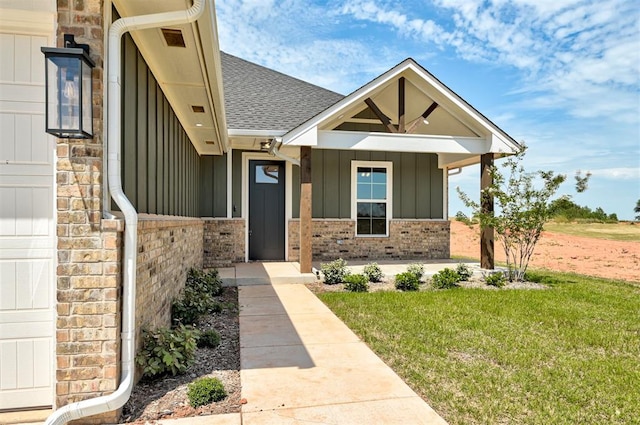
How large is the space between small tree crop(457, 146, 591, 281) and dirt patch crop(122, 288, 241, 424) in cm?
619

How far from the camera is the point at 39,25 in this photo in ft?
8.78

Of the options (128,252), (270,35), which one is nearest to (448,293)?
(128,252)

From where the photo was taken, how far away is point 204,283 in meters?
6.45

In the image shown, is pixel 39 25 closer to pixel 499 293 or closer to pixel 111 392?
pixel 111 392

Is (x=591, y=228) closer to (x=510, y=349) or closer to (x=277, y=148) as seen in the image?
(x=277, y=148)

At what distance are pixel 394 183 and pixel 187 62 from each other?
24.4ft

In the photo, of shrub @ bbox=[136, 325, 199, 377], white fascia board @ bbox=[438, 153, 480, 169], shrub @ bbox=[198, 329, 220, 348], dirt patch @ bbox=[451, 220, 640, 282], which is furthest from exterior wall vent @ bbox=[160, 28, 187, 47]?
white fascia board @ bbox=[438, 153, 480, 169]

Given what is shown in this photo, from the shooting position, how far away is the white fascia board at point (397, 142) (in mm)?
7762

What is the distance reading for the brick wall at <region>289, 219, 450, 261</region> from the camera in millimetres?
10094

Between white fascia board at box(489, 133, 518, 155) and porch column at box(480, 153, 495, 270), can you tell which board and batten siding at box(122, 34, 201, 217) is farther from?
white fascia board at box(489, 133, 518, 155)

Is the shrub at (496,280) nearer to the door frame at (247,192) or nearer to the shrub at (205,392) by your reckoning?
the door frame at (247,192)

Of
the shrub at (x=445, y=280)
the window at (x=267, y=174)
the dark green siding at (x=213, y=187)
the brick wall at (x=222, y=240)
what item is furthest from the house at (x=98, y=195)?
the shrub at (x=445, y=280)

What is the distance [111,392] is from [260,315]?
2828 mm

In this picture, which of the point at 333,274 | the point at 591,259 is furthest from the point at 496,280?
the point at 591,259
